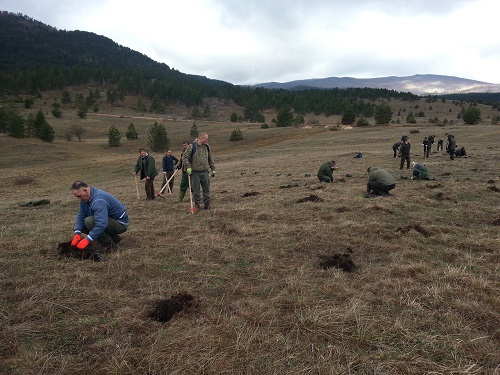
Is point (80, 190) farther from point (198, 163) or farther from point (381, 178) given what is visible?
point (381, 178)

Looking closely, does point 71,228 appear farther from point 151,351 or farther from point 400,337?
point 400,337

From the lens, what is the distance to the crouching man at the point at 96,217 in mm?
6016

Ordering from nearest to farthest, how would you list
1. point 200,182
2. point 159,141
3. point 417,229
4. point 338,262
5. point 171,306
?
1. point 171,306
2. point 338,262
3. point 417,229
4. point 200,182
5. point 159,141

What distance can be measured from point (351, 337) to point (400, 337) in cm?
54

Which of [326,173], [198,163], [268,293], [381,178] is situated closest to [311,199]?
[381,178]

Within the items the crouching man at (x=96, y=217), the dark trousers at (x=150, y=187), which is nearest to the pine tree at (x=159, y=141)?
the dark trousers at (x=150, y=187)

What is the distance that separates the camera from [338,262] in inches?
231

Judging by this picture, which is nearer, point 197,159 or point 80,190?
point 80,190

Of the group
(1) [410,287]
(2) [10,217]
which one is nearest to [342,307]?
(1) [410,287]

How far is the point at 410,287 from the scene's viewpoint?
479 cm

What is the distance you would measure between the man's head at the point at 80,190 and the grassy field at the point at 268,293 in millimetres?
1206

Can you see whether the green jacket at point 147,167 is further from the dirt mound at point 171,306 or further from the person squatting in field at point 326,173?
the dirt mound at point 171,306

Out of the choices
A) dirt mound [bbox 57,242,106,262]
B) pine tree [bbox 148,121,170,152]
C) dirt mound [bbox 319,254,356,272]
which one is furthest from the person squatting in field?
pine tree [bbox 148,121,170,152]

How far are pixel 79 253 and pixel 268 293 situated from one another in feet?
12.8
